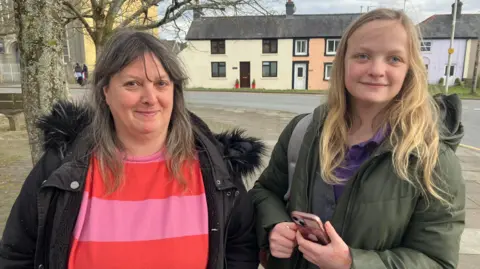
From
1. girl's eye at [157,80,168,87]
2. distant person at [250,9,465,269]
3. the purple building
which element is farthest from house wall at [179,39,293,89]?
girl's eye at [157,80,168,87]

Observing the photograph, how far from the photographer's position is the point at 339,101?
1.77 metres

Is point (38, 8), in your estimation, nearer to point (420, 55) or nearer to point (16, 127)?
point (420, 55)

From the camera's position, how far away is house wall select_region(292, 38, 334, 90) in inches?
1334

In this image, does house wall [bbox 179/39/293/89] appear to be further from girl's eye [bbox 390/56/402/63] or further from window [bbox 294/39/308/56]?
girl's eye [bbox 390/56/402/63]

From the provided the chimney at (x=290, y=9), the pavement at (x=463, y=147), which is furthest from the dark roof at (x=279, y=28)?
the pavement at (x=463, y=147)

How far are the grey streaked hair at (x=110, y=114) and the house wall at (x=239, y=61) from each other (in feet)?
109

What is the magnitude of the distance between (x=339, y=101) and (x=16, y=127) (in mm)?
10993

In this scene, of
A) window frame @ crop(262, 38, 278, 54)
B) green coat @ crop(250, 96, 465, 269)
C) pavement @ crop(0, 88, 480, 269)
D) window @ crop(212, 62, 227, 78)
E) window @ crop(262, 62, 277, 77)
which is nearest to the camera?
green coat @ crop(250, 96, 465, 269)

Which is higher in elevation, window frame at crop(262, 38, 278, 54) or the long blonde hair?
window frame at crop(262, 38, 278, 54)

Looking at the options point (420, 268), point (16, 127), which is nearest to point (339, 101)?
point (420, 268)

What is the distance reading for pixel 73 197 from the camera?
5.08 ft

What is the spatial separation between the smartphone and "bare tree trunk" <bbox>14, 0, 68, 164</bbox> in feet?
7.03

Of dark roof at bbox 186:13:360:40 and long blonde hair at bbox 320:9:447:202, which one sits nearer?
long blonde hair at bbox 320:9:447:202

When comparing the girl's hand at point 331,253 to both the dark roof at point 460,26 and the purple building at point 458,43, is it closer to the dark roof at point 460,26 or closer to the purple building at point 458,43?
the purple building at point 458,43
